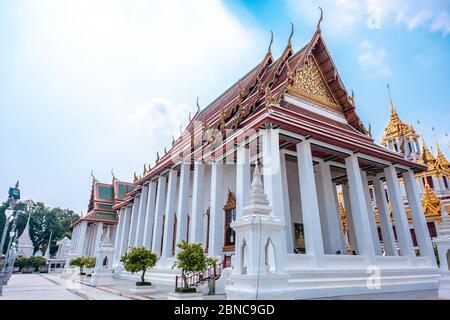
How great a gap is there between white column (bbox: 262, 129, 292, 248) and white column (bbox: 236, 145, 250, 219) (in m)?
0.86

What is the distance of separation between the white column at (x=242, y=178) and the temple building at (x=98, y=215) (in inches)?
588

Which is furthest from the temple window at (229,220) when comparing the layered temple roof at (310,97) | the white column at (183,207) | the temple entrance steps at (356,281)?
the temple entrance steps at (356,281)

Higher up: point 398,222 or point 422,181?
→ point 422,181

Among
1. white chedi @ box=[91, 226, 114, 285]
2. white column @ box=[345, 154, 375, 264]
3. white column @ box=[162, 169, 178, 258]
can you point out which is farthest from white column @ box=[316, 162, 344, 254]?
white chedi @ box=[91, 226, 114, 285]

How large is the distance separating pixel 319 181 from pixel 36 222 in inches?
1730

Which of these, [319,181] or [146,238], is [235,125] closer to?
[319,181]

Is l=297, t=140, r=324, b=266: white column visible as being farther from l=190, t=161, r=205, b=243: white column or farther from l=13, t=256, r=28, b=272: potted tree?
l=13, t=256, r=28, b=272: potted tree

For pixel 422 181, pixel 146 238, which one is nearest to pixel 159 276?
pixel 146 238

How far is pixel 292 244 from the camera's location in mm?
8641

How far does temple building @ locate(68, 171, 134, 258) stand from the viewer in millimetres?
21270

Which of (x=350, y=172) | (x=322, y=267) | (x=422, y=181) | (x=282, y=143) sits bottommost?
(x=322, y=267)

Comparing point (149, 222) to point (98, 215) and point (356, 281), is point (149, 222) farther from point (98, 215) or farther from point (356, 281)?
point (98, 215)

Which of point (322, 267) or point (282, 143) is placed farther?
point (282, 143)
